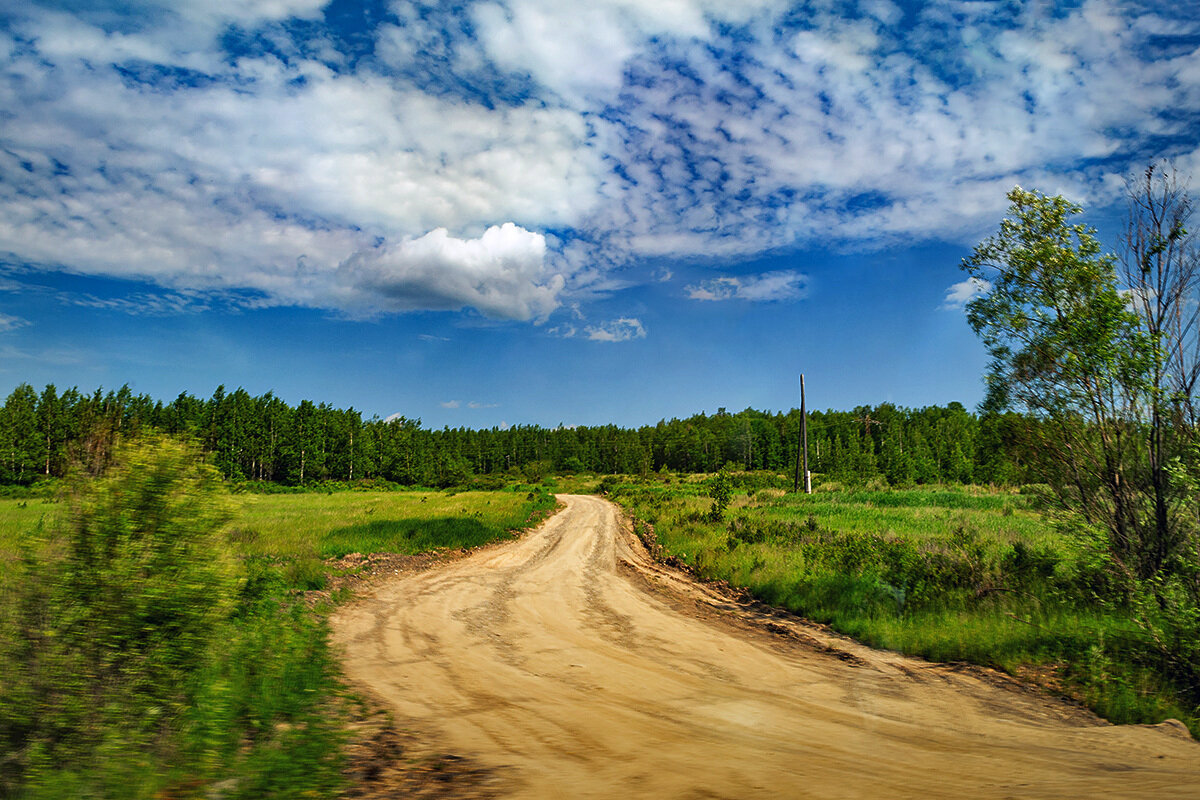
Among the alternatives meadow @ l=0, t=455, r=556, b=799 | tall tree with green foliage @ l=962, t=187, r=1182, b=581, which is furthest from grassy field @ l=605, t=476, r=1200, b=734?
meadow @ l=0, t=455, r=556, b=799

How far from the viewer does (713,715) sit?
6488 mm

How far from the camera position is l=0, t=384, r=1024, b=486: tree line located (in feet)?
211

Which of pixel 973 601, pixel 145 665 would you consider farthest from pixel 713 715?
pixel 973 601

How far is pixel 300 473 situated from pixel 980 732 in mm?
90738

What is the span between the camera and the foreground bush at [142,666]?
3979 millimetres

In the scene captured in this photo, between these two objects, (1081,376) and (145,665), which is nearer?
(145,665)

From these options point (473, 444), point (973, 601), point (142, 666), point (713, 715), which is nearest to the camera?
point (142, 666)

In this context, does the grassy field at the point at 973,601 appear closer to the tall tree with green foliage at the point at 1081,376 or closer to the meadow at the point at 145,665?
the tall tree with green foliage at the point at 1081,376

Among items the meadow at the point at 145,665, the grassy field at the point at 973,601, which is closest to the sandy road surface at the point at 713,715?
the grassy field at the point at 973,601

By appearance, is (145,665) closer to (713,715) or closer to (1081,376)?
(713,715)

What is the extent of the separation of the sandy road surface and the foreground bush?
1631 millimetres

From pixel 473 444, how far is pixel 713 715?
5115 inches

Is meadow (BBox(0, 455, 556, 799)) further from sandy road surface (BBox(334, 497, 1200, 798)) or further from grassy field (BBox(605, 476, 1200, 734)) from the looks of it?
grassy field (BBox(605, 476, 1200, 734))

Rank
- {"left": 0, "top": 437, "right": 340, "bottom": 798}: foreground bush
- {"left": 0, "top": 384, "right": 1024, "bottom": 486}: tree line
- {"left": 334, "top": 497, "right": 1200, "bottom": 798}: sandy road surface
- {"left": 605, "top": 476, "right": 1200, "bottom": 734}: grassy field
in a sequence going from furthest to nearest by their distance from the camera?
1. {"left": 0, "top": 384, "right": 1024, "bottom": 486}: tree line
2. {"left": 605, "top": 476, "right": 1200, "bottom": 734}: grassy field
3. {"left": 334, "top": 497, "right": 1200, "bottom": 798}: sandy road surface
4. {"left": 0, "top": 437, "right": 340, "bottom": 798}: foreground bush
